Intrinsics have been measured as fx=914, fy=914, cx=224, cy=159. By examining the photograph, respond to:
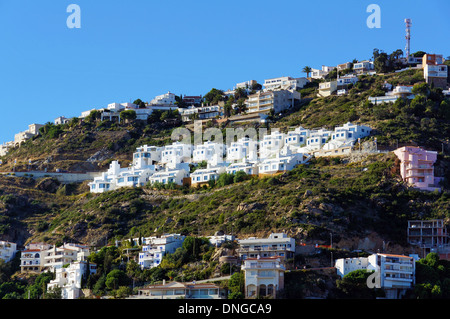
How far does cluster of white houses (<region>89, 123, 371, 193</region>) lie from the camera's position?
259 feet

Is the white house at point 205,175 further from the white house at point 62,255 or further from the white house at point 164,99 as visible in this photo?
the white house at point 164,99

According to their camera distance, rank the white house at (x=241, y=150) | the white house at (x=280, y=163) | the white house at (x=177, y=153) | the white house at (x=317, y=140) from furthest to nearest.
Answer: the white house at (x=177, y=153), the white house at (x=241, y=150), the white house at (x=317, y=140), the white house at (x=280, y=163)

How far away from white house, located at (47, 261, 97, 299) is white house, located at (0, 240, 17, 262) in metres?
9.01

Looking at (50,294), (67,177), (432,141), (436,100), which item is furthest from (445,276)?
(67,177)

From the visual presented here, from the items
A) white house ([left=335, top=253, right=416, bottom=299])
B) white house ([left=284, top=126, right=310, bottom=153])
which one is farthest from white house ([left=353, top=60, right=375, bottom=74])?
white house ([left=335, top=253, right=416, bottom=299])

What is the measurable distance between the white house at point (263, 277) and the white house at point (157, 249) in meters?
10.3

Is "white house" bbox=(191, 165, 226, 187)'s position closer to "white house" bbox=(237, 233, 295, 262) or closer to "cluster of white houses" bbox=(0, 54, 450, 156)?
"cluster of white houses" bbox=(0, 54, 450, 156)

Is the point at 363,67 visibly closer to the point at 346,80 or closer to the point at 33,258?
the point at 346,80

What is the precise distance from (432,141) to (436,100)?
38.1ft

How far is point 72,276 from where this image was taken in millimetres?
64688

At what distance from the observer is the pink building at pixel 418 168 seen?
69375 millimetres

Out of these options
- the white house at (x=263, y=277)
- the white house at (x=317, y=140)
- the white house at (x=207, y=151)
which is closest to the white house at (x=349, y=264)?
the white house at (x=263, y=277)

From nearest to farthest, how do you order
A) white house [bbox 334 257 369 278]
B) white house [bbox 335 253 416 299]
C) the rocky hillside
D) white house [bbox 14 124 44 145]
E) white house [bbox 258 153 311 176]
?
white house [bbox 335 253 416 299], white house [bbox 334 257 369 278], the rocky hillside, white house [bbox 258 153 311 176], white house [bbox 14 124 44 145]

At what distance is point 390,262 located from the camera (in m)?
57.7
